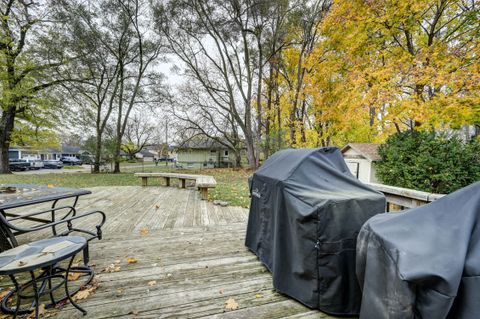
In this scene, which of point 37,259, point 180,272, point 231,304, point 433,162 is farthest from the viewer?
point 433,162

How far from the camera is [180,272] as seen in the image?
2.45 meters

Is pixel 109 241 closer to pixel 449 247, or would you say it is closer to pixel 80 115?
pixel 449 247

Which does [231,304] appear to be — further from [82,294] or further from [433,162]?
[433,162]

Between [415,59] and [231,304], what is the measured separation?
7651 mm

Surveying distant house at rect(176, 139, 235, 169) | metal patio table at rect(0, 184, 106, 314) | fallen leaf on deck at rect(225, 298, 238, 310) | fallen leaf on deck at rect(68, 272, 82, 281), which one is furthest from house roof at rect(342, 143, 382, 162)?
distant house at rect(176, 139, 235, 169)

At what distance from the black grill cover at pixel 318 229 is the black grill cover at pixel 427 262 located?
0.41 meters

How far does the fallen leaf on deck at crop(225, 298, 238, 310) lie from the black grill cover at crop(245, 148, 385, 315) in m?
0.43

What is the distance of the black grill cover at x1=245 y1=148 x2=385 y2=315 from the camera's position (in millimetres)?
1745

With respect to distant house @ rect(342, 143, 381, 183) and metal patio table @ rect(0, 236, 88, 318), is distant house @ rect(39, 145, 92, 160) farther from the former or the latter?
metal patio table @ rect(0, 236, 88, 318)

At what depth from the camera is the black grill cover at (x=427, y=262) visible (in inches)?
36.9

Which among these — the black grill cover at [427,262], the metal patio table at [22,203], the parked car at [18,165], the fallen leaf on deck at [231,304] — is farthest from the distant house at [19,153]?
the black grill cover at [427,262]

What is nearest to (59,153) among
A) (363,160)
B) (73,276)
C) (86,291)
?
(73,276)

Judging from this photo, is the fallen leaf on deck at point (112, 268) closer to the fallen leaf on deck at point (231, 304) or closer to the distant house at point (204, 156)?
the fallen leaf on deck at point (231, 304)

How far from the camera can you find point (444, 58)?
568 cm
